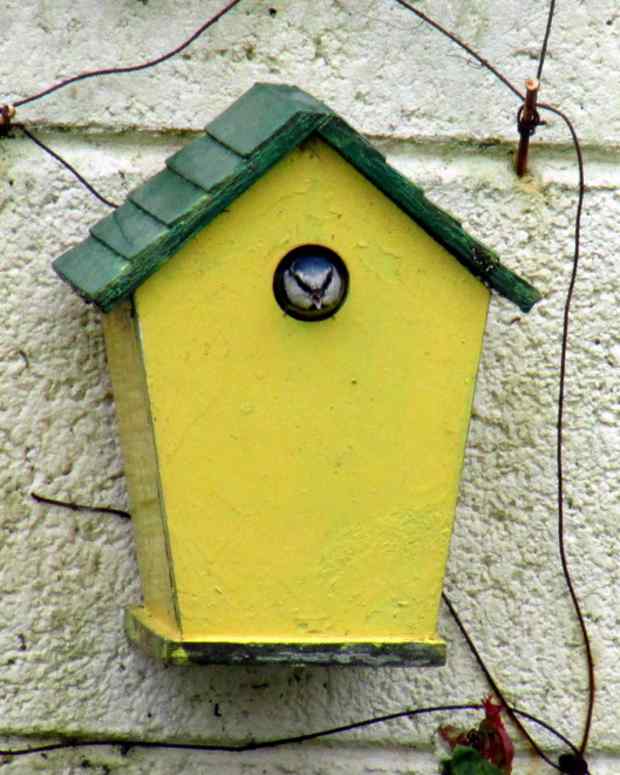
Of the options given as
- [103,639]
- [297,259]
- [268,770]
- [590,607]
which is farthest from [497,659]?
[297,259]

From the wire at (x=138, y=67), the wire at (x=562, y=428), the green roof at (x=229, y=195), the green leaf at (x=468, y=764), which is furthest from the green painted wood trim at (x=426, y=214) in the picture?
the green leaf at (x=468, y=764)

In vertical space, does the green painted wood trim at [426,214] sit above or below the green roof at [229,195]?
below

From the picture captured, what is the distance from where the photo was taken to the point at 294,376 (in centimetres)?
174

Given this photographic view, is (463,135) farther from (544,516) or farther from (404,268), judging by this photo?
(544,516)

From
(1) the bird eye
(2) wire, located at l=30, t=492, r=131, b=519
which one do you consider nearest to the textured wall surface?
(2) wire, located at l=30, t=492, r=131, b=519

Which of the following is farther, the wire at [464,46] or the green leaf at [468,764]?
the wire at [464,46]

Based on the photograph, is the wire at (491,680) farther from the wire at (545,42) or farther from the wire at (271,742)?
the wire at (545,42)

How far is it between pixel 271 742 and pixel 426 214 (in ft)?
2.28

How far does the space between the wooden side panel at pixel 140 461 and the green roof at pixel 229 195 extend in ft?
0.19

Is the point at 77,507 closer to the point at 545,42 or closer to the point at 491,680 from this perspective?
A: the point at 491,680

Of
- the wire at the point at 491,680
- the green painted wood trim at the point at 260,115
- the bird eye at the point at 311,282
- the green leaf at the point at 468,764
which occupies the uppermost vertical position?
the green painted wood trim at the point at 260,115

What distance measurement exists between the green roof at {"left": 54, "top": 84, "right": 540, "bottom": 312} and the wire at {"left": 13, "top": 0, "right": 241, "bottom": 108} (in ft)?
0.72

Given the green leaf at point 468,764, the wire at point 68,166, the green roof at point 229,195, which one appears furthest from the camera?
the wire at point 68,166

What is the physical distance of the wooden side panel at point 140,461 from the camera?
1755 millimetres
